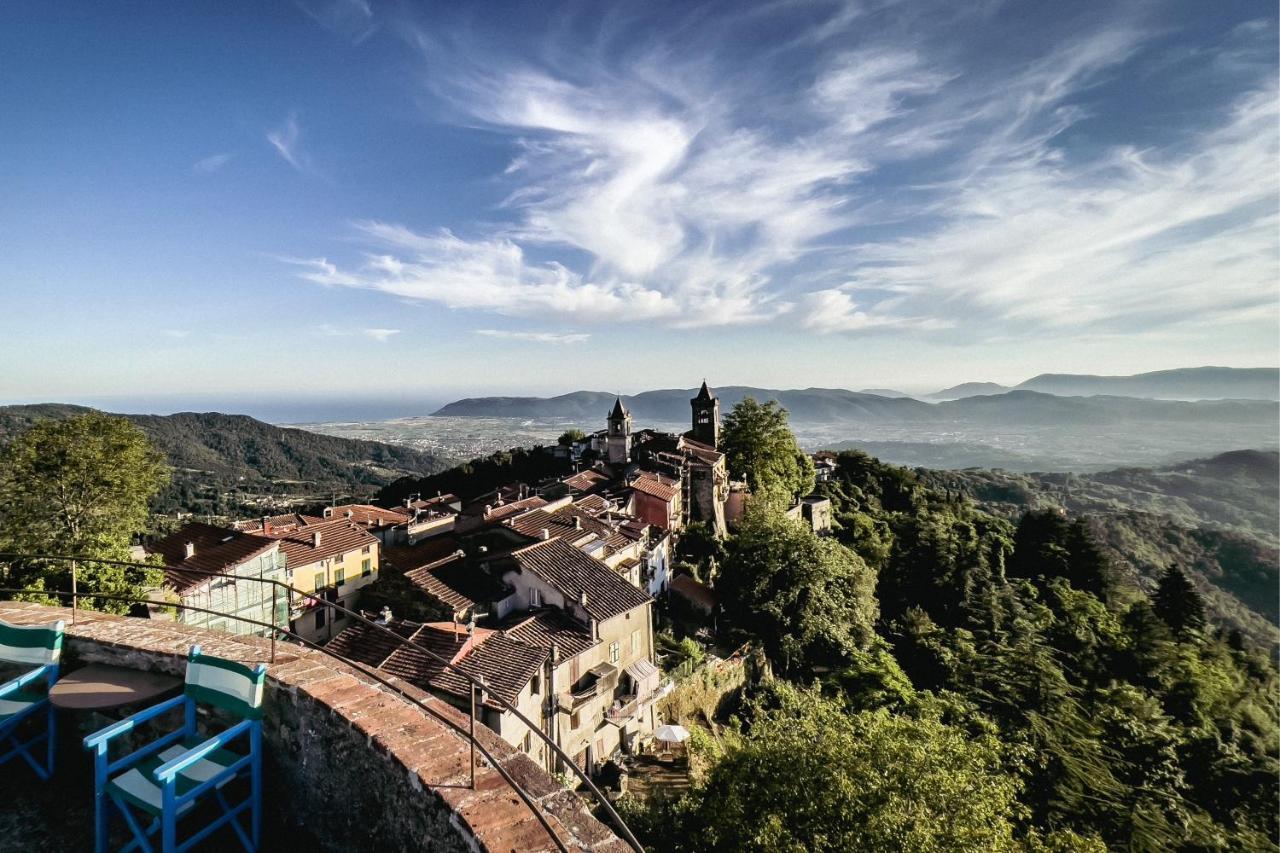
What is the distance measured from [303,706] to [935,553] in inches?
1736

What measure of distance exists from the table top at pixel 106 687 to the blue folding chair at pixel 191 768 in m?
0.31

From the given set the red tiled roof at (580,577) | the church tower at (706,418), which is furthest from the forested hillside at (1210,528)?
the red tiled roof at (580,577)

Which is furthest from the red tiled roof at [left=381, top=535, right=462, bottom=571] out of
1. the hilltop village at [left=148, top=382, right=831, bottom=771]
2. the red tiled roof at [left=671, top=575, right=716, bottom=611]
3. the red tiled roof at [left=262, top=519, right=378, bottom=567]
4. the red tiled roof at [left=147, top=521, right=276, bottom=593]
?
the red tiled roof at [left=671, top=575, right=716, bottom=611]

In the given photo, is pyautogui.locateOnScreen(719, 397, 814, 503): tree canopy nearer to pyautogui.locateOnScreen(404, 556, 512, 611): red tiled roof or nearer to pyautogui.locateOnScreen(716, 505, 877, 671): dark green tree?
pyautogui.locateOnScreen(716, 505, 877, 671): dark green tree

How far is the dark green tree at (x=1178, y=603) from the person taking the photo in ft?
130

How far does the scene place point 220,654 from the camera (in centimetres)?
438

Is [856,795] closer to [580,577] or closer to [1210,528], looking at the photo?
[580,577]

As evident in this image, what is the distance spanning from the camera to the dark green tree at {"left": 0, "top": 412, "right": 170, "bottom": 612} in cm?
1806

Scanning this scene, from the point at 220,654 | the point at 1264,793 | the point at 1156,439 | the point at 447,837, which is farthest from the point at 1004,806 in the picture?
the point at 1156,439

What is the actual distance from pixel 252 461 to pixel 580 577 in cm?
12408

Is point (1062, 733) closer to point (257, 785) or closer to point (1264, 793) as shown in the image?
point (1264, 793)

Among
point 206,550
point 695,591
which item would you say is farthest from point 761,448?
point 206,550

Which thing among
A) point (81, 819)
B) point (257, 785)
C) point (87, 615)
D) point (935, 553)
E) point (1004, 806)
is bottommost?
point (935, 553)

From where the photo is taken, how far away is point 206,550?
24250 mm
